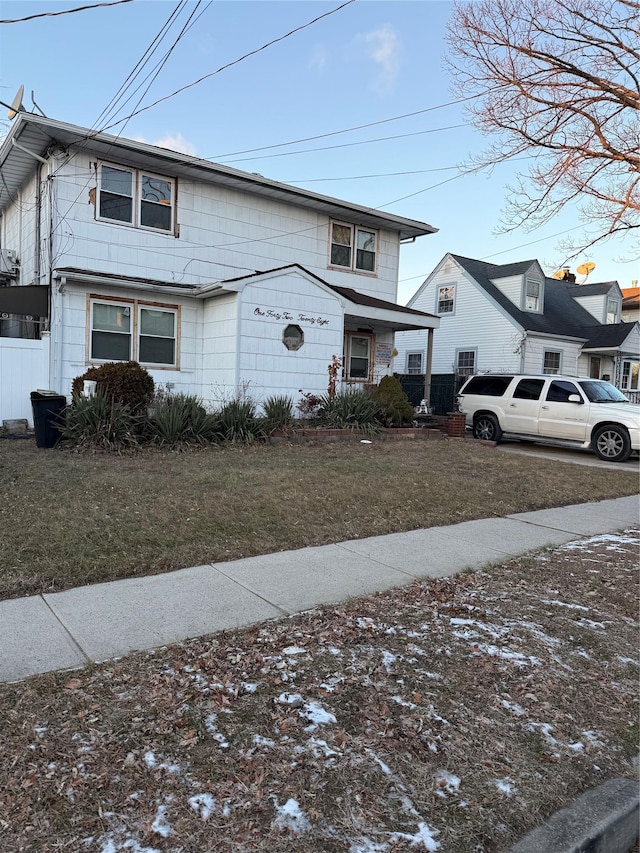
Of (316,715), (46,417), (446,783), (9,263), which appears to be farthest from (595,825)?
(9,263)

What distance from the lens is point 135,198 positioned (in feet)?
42.5

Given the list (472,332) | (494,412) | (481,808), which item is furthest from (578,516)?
(472,332)

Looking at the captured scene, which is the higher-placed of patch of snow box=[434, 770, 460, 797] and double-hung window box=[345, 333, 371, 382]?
double-hung window box=[345, 333, 371, 382]

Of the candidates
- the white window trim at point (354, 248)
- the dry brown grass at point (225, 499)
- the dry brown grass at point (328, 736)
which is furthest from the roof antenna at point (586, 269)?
the dry brown grass at point (328, 736)

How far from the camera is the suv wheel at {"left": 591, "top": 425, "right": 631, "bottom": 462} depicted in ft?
40.7

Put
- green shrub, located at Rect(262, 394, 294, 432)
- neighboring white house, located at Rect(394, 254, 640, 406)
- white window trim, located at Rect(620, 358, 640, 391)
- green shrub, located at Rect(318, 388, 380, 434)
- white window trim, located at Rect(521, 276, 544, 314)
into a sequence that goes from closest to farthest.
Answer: green shrub, located at Rect(262, 394, 294, 432) < green shrub, located at Rect(318, 388, 380, 434) < neighboring white house, located at Rect(394, 254, 640, 406) < white window trim, located at Rect(521, 276, 544, 314) < white window trim, located at Rect(620, 358, 640, 391)

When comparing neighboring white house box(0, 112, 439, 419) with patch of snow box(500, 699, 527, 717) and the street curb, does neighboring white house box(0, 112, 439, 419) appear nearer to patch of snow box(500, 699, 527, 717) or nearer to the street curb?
patch of snow box(500, 699, 527, 717)

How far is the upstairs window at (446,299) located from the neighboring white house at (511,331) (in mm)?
45

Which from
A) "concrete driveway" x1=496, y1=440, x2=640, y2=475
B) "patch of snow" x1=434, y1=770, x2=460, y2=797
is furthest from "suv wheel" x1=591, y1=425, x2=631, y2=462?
"patch of snow" x1=434, y1=770, x2=460, y2=797

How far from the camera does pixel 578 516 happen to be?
7.33 meters

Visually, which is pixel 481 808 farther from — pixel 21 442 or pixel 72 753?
pixel 21 442

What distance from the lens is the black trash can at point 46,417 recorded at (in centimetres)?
989

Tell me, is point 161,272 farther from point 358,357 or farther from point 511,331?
point 511,331

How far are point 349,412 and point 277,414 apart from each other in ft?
6.18
